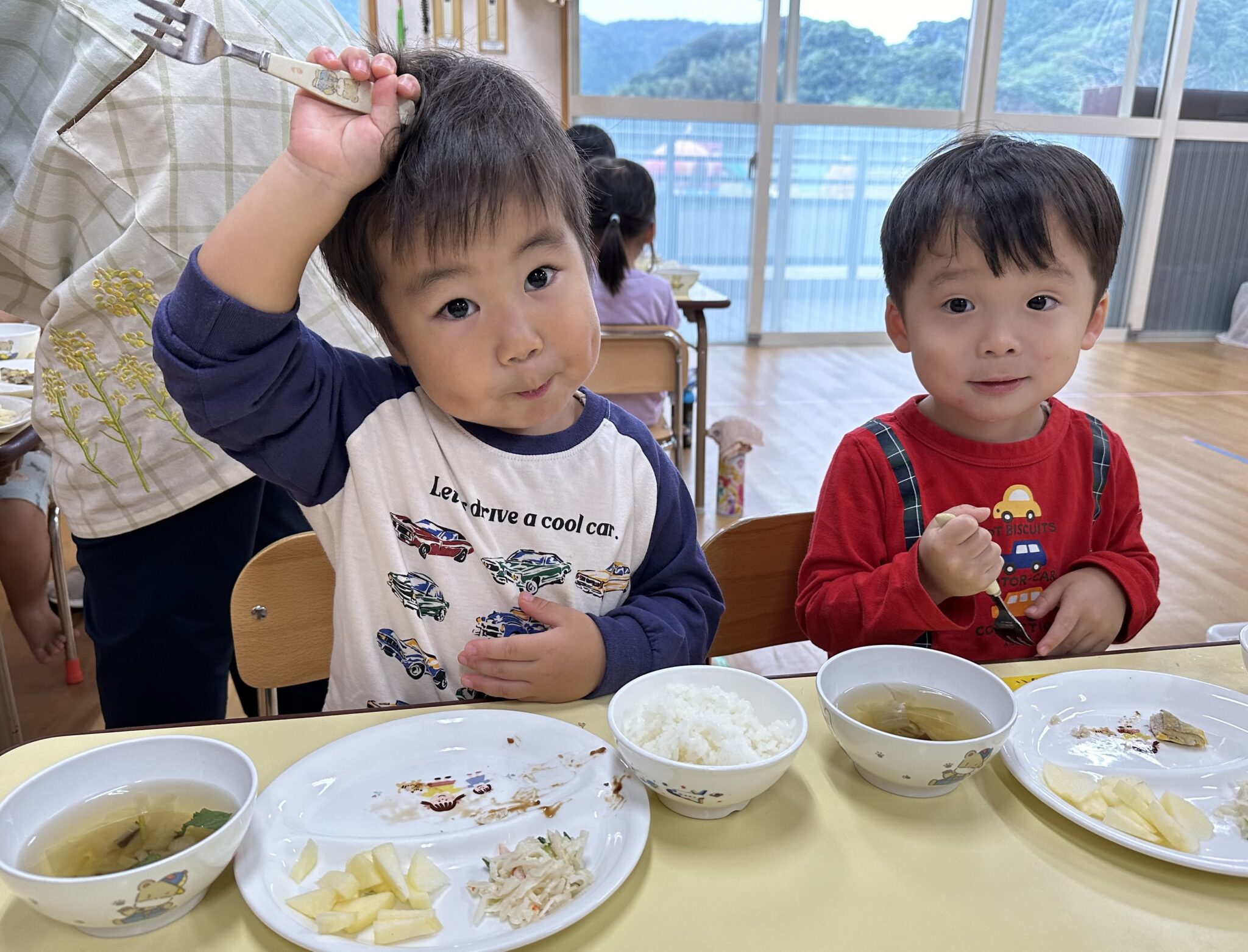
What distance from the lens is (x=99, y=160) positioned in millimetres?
1023

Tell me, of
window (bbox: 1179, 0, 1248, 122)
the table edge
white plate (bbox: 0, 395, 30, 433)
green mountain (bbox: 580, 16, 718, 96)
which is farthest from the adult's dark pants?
window (bbox: 1179, 0, 1248, 122)

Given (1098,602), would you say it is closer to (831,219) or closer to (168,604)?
(168,604)

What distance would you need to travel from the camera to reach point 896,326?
1181mm

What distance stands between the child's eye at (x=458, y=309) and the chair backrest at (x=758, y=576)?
1.48 ft

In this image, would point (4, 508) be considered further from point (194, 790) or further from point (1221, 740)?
point (1221, 740)

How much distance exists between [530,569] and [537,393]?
211 mm

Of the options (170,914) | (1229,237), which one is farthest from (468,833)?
(1229,237)

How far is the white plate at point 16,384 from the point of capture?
200 cm

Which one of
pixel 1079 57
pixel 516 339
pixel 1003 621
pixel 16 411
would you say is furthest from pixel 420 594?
pixel 1079 57

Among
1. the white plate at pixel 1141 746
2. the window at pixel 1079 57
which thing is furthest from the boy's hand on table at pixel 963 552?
the window at pixel 1079 57

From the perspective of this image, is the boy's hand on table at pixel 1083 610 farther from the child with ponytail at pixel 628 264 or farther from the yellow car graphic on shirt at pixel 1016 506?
the child with ponytail at pixel 628 264

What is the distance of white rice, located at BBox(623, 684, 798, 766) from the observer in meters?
0.66

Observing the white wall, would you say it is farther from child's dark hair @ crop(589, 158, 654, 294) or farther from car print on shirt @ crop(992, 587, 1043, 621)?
car print on shirt @ crop(992, 587, 1043, 621)

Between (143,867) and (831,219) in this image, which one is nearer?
(143,867)
